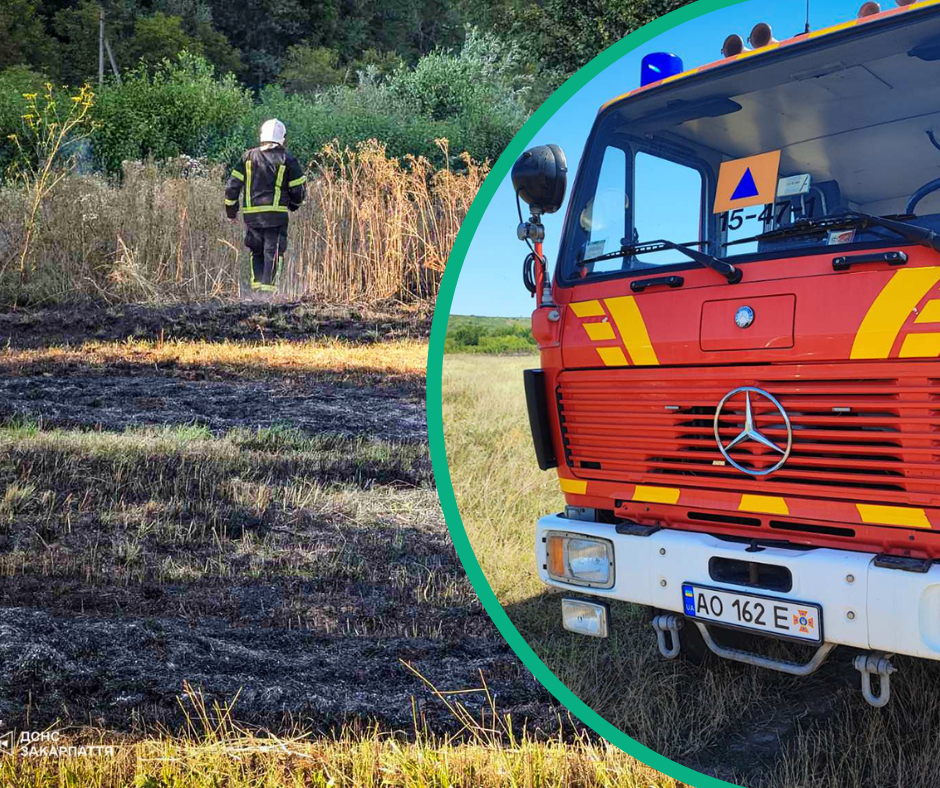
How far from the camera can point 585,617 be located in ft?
9.57

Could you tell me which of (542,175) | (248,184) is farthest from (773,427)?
(248,184)

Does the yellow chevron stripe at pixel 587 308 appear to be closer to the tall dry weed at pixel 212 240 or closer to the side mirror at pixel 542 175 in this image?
the side mirror at pixel 542 175

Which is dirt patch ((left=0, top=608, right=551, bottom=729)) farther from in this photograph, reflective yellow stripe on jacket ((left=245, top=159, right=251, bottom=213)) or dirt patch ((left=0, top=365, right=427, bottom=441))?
reflective yellow stripe on jacket ((left=245, top=159, right=251, bottom=213))

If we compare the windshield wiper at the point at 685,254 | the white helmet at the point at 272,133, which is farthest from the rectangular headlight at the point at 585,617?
the white helmet at the point at 272,133

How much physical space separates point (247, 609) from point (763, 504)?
1.97 m

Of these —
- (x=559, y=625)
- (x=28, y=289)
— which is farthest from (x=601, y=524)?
(x=28, y=289)

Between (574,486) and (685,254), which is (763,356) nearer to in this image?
(685,254)

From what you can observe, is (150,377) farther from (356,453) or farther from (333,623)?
(333,623)

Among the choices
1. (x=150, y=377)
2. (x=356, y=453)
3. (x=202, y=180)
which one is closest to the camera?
(x=356, y=453)

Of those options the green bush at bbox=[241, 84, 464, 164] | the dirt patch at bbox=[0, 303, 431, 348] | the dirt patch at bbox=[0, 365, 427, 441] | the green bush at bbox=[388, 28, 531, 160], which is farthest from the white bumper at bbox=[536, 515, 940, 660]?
the green bush at bbox=[388, 28, 531, 160]

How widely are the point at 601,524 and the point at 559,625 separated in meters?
0.96

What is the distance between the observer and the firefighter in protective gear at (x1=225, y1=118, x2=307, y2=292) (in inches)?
372

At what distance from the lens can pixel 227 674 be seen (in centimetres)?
303

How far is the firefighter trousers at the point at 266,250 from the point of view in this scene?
986 centimetres
